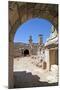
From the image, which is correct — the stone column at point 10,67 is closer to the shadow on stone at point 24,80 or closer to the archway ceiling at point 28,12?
the shadow on stone at point 24,80

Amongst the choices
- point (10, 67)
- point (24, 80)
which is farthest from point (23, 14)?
point (24, 80)

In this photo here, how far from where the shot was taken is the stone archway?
2.50 m

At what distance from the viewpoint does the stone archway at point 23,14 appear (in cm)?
250

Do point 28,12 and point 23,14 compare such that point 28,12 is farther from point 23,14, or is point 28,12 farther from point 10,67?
point 10,67

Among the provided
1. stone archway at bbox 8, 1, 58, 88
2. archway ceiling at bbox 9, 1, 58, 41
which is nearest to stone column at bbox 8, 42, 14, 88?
stone archway at bbox 8, 1, 58, 88

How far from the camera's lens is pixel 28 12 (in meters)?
2.55

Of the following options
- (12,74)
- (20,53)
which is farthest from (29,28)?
(12,74)

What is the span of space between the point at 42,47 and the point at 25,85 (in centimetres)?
52

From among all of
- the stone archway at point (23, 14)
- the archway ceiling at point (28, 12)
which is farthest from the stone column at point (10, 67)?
the archway ceiling at point (28, 12)

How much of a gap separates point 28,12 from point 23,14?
2.7 inches

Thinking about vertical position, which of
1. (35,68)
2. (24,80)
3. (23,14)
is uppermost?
(23,14)

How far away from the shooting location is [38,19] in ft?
8.46

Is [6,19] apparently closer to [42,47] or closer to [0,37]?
[0,37]

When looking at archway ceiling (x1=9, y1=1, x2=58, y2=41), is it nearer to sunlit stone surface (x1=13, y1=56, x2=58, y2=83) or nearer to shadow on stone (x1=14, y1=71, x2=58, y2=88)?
sunlit stone surface (x1=13, y1=56, x2=58, y2=83)
